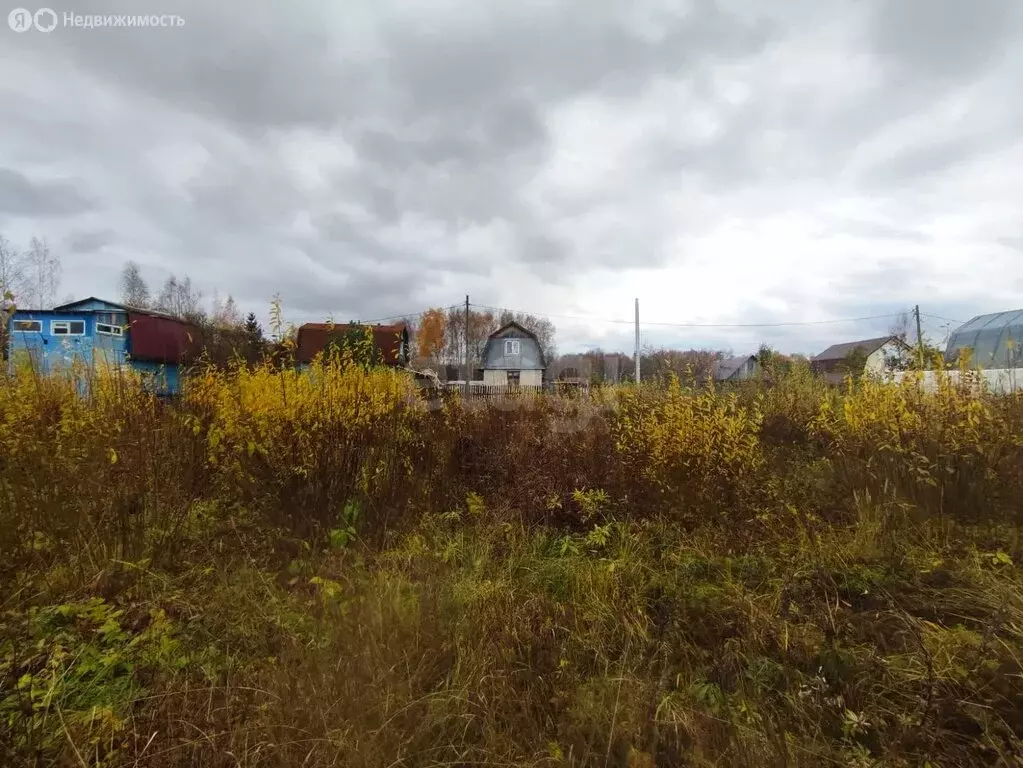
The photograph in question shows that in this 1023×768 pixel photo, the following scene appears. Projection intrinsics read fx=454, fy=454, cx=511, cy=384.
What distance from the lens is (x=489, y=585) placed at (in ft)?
8.75

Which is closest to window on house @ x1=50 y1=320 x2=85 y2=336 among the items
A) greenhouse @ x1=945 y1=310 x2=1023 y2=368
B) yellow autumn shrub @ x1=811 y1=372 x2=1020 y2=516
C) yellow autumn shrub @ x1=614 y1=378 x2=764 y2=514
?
yellow autumn shrub @ x1=614 y1=378 x2=764 y2=514

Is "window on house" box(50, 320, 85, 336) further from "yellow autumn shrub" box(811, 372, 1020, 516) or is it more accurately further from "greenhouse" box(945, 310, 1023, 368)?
"greenhouse" box(945, 310, 1023, 368)

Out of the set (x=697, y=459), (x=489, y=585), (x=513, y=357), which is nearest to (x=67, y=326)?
(x=489, y=585)

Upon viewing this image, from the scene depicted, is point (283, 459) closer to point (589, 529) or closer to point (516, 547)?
point (516, 547)

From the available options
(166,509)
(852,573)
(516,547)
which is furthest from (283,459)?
(852,573)

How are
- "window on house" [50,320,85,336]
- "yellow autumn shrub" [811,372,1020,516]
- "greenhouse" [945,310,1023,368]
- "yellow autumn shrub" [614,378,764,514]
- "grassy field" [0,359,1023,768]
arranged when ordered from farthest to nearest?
"window on house" [50,320,85,336], "greenhouse" [945,310,1023,368], "yellow autumn shrub" [614,378,764,514], "yellow autumn shrub" [811,372,1020,516], "grassy field" [0,359,1023,768]

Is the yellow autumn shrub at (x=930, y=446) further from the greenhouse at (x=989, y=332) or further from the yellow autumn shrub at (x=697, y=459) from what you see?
the greenhouse at (x=989, y=332)

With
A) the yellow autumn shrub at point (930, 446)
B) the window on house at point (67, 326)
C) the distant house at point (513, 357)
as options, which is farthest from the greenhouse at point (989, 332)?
the window on house at point (67, 326)

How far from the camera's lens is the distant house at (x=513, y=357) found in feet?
131

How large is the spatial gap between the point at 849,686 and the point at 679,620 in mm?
750

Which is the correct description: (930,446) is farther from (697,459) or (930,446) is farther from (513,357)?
(513,357)

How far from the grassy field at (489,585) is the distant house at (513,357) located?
3505 centimetres

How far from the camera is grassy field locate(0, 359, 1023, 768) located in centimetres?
162

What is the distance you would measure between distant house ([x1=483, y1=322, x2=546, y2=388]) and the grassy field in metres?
35.0
